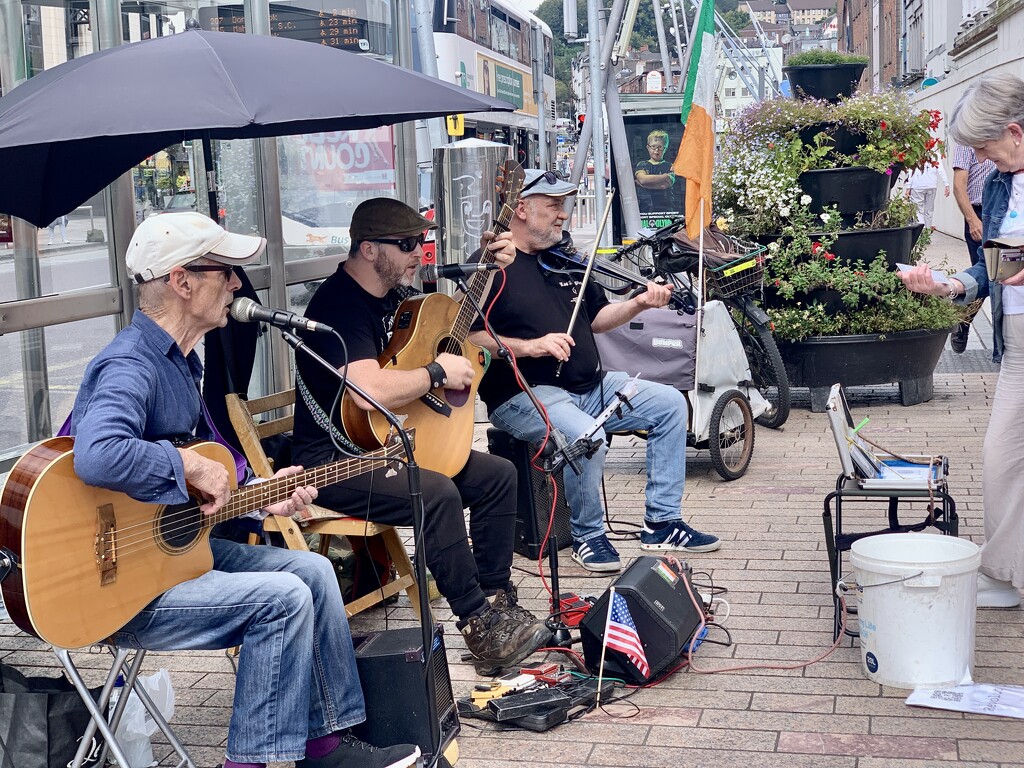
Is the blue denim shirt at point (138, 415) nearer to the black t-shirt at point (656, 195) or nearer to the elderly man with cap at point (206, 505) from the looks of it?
the elderly man with cap at point (206, 505)

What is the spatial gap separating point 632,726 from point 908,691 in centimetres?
91

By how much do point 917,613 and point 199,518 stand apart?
223 centimetres

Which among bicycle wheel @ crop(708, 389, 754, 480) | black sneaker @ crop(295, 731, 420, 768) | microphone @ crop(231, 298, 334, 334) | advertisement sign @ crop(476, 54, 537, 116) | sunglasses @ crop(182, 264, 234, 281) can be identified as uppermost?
advertisement sign @ crop(476, 54, 537, 116)

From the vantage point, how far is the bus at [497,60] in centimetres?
1853

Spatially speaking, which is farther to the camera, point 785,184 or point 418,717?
point 785,184

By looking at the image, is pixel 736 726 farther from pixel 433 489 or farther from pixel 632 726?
pixel 433 489

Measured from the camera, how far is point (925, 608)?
3832 millimetres

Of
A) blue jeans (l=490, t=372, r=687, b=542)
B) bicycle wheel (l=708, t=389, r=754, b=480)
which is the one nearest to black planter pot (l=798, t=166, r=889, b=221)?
bicycle wheel (l=708, t=389, r=754, b=480)

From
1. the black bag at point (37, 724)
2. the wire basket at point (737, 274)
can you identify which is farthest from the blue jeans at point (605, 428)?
the black bag at point (37, 724)

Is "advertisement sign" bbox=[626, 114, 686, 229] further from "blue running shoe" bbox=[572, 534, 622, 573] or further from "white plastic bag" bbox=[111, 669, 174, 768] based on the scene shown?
"white plastic bag" bbox=[111, 669, 174, 768]

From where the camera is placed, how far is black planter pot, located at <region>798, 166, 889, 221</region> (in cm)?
837

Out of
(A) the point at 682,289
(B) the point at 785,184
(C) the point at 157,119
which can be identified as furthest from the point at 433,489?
(B) the point at 785,184

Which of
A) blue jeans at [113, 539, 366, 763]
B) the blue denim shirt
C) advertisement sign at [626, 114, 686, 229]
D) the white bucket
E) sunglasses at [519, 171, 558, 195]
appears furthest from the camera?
advertisement sign at [626, 114, 686, 229]

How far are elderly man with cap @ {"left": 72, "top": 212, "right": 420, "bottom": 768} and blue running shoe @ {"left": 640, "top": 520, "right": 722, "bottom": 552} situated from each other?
241 cm
